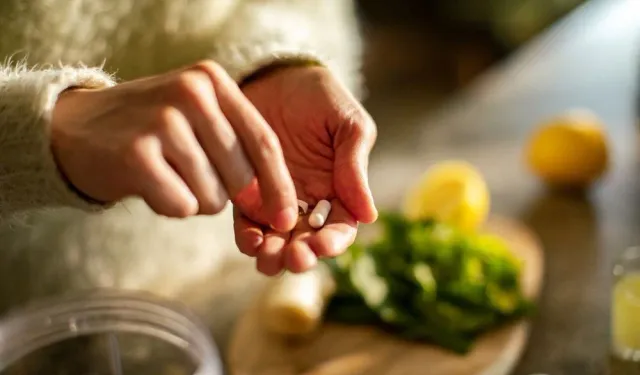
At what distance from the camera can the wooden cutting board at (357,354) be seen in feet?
2.11

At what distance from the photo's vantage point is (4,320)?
0.63 m

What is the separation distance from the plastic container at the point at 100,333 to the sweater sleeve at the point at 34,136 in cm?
22

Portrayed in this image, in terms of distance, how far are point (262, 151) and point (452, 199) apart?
1.42 feet

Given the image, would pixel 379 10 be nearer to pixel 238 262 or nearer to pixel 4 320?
pixel 238 262

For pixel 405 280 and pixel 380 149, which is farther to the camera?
pixel 380 149

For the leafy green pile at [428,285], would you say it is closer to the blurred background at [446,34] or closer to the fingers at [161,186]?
the fingers at [161,186]

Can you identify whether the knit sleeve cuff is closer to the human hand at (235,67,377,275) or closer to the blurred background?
the human hand at (235,67,377,275)

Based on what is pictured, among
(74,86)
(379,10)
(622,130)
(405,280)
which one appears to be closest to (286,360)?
(405,280)

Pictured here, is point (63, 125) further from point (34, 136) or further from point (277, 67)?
point (277, 67)

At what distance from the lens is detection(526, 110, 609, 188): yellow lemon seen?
86 cm

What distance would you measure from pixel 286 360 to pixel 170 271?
0.14 meters

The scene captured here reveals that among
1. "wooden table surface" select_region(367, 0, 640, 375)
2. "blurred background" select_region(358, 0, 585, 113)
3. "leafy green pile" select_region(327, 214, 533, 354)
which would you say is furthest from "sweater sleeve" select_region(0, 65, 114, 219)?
"blurred background" select_region(358, 0, 585, 113)

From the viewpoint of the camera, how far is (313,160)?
468 millimetres

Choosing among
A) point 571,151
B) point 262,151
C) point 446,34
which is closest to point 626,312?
point 571,151
